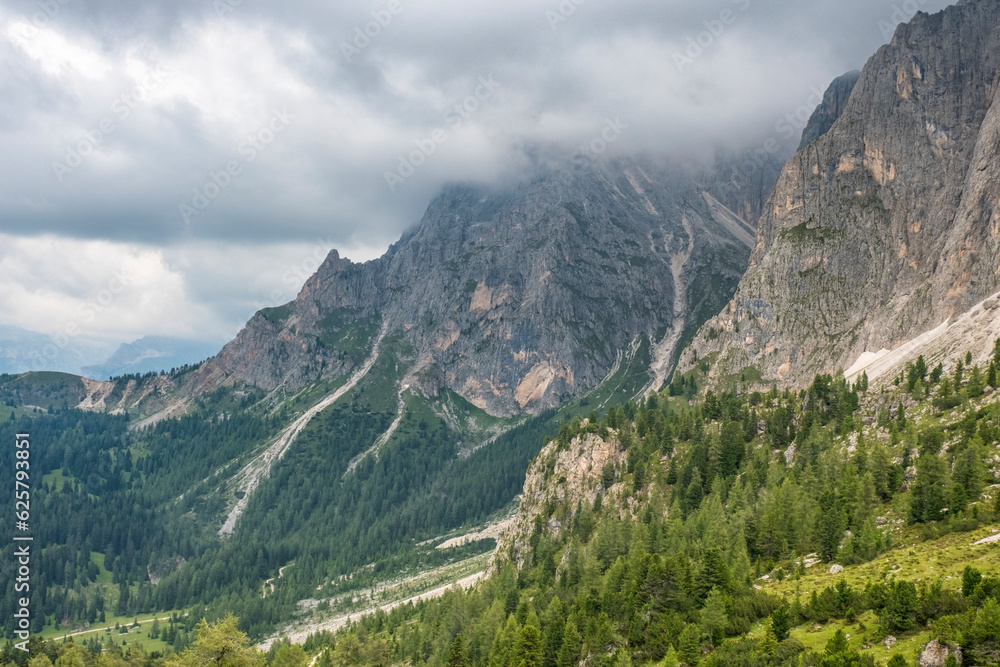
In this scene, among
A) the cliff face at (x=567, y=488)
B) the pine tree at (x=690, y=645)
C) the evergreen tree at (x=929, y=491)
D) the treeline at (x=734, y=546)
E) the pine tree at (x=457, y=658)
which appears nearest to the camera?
the treeline at (x=734, y=546)

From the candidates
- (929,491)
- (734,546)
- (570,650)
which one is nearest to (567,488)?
(734,546)

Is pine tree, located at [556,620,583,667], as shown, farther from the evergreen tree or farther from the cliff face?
the cliff face

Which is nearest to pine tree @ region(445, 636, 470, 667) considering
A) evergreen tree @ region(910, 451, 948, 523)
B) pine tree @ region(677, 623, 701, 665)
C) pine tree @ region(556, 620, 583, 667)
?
pine tree @ region(556, 620, 583, 667)

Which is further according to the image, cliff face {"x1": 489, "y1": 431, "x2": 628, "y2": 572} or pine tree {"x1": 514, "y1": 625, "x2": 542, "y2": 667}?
cliff face {"x1": 489, "y1": 431, "x2": 628, "y2": 572}

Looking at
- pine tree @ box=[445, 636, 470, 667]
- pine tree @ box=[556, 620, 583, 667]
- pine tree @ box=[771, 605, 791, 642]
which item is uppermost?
pine tree @ box=[771, 605, 791, 642]

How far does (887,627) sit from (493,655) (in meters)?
54.9

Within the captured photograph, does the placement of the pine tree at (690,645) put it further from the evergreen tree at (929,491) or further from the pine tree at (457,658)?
the pine tree at (457,658)

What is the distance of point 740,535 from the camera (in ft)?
352

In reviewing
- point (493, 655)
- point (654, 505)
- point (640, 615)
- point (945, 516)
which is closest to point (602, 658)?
point (640, 615)

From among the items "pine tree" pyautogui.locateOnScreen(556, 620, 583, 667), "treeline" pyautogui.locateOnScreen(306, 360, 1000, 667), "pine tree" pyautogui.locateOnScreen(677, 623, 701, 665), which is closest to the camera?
"treeline" pyautogui.locateOnScreen(306, 360, 1000, 667)

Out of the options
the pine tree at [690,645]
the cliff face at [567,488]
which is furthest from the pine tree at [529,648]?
the cliff face at [567,488]

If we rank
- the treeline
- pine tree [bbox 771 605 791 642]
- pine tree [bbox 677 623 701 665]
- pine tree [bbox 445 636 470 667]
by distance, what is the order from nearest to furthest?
the treeline → pine tree [bbox 771 605 791 642] → pine tree [bbox 677 623 701 665] → pine tree [bbox 445 636 470 667]

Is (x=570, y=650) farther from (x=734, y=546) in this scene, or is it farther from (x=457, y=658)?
(x=734, y=546)

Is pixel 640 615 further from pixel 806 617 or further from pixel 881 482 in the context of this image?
pixel 881 482
